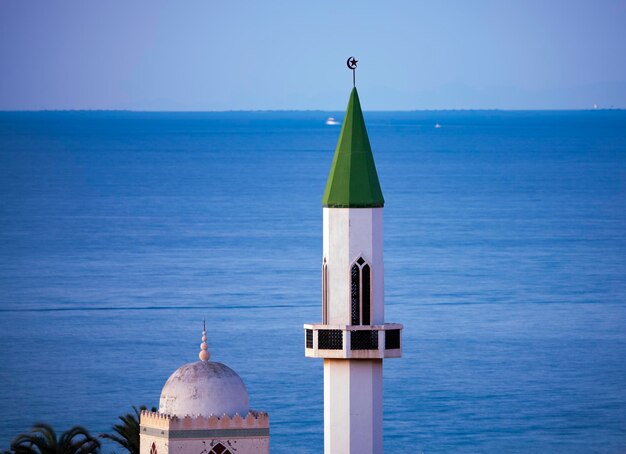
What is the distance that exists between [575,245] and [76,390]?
6119 cm

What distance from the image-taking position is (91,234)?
144375 mm

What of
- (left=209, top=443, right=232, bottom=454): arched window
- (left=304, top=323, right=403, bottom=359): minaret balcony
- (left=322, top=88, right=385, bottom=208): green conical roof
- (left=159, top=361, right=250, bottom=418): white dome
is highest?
(left=322, top=88, right=385, bottom=208): green conical roof

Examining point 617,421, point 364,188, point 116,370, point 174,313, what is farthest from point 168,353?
point 364,188

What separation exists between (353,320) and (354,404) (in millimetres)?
1365

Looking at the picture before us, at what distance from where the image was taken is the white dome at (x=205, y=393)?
33.3 metres

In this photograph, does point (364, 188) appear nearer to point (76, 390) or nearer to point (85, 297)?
point (76, 390)

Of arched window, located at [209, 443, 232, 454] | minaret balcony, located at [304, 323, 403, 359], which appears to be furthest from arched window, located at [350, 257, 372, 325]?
arched window, located at [209, 443, 232, 454]

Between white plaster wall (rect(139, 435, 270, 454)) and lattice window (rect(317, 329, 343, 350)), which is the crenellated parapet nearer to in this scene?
white plaster wall (rect(139, 435, 270, 454))

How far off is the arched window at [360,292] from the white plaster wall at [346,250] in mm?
74

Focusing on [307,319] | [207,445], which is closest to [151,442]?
[207,445]

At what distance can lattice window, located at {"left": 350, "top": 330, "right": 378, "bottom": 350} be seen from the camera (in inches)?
1463

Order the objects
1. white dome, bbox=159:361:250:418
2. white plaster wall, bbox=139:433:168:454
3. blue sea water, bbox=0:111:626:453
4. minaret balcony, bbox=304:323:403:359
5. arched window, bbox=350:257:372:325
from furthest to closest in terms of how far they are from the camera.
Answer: blue sea water, bbox=0:111:626:453
arched window, bbox=350:257:372:325
minaret balcony, bbox=304:323:403:359
white plaster wall, bbox=139:433:168:454
white dome, bbox=159:361:250:418

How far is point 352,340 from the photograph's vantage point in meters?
37.2

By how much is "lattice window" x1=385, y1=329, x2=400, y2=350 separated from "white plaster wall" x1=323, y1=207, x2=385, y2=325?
0.33 metres
